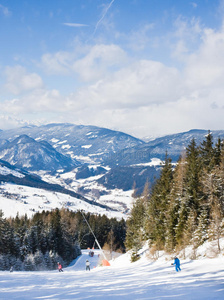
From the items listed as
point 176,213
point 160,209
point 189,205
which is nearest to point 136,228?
point 160,209

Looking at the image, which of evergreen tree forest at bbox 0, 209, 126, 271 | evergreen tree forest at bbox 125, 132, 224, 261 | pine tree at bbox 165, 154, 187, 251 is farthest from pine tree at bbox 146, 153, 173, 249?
evergreen tree forest at bbox 0, 209, 126, 271

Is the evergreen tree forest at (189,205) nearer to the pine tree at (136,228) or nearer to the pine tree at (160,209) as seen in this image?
the pine tree at (160,209)

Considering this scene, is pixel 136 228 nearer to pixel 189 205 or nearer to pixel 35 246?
pixel 189 205

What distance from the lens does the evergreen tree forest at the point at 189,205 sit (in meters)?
36.1

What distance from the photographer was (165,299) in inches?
656

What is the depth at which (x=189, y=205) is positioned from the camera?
41.7 metres

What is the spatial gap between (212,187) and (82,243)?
329 feet

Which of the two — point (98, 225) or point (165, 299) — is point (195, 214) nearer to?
point (165, 299)

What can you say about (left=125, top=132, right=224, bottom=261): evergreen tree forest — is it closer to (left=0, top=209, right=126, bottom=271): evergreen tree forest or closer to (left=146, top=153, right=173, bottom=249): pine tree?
(left=146, top=153, right=173, bottom=249): pine tree

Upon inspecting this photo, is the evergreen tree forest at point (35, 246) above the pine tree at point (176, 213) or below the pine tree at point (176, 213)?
below

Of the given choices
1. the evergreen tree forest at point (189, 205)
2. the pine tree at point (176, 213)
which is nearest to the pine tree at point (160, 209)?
the evergreen tree forest at point (189, 205)

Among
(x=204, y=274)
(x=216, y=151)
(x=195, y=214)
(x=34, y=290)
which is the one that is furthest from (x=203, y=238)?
(x=34, y=290)

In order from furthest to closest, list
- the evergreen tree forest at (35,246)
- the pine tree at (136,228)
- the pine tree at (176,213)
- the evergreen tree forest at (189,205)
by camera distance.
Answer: the evergreen tree forest at (35,246), the pine tree at (136,228), the pine tree at (176,213), the evergreen tree forest at (189,205)

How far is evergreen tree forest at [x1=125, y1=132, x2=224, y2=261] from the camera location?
36125mm
